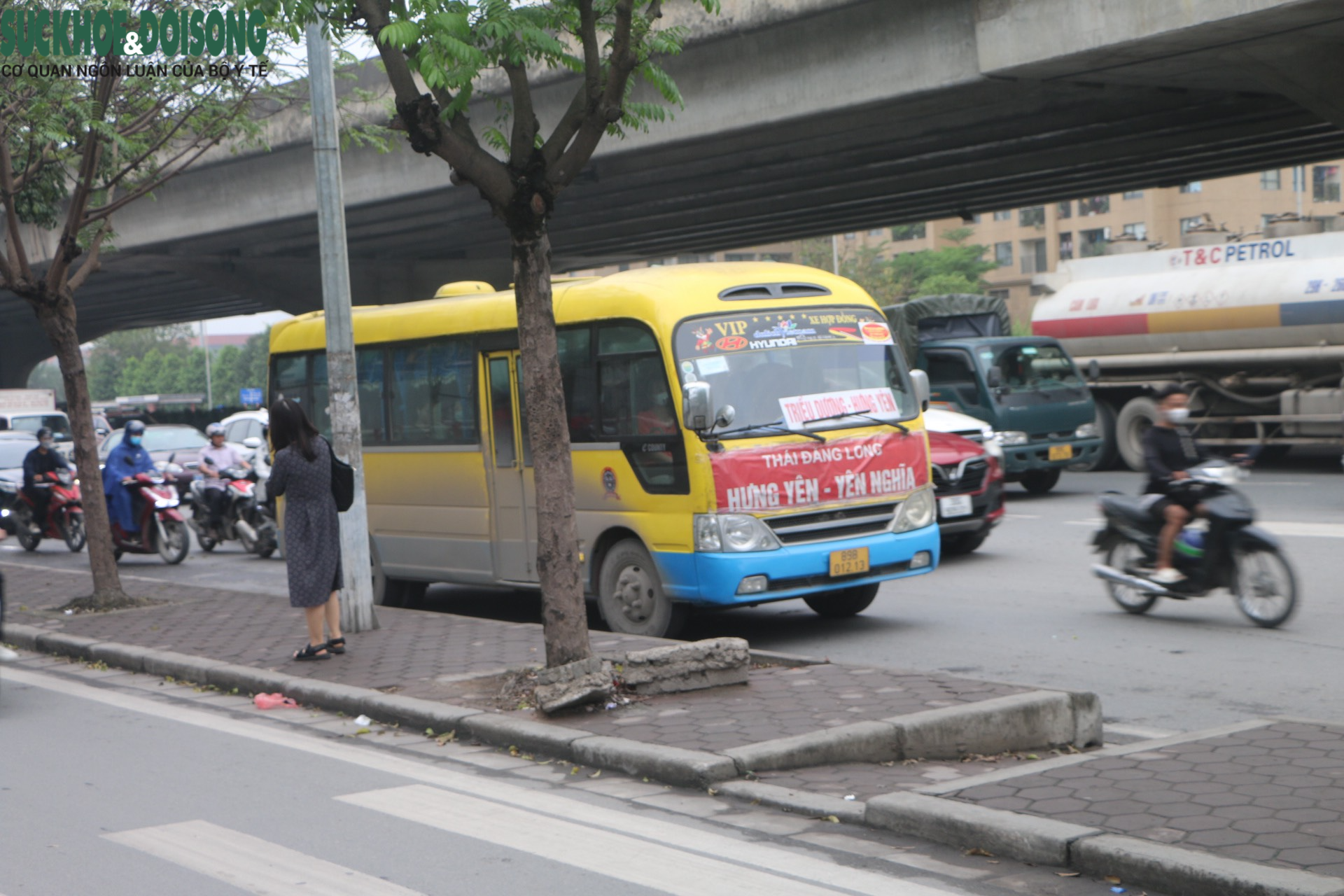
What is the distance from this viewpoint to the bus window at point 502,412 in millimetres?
10805

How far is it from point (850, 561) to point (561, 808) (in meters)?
4.27

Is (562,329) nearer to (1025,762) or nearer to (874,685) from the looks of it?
(874,685)

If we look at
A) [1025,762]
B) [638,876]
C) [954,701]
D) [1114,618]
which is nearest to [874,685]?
[954,701]

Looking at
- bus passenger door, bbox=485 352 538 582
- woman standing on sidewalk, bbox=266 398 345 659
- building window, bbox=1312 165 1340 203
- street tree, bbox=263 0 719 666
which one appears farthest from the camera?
building window, bbox=1312 165 1340 203

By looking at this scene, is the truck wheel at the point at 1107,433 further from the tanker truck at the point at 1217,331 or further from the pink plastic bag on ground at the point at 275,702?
the pink plastic bag on ground at the point at 275,702

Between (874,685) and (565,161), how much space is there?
312 cm

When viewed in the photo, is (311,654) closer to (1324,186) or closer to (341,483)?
(341,483)

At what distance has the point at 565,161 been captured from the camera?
25.0 feet

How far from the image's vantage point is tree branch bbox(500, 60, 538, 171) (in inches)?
295

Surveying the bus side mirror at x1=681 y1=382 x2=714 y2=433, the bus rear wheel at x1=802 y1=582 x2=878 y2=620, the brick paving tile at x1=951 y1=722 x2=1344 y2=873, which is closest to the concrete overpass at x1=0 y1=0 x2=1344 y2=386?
the bus rear wheel at x1=802 y1=582 x2=878 y2=620

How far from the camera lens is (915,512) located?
33.0 feet

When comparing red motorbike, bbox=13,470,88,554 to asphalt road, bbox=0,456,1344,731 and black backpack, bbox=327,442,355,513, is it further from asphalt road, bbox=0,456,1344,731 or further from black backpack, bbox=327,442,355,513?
black backpack, bbox=327,442,355,513

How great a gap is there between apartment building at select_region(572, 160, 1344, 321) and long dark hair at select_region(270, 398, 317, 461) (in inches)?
2012

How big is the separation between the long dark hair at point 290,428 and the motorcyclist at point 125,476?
8.35m
